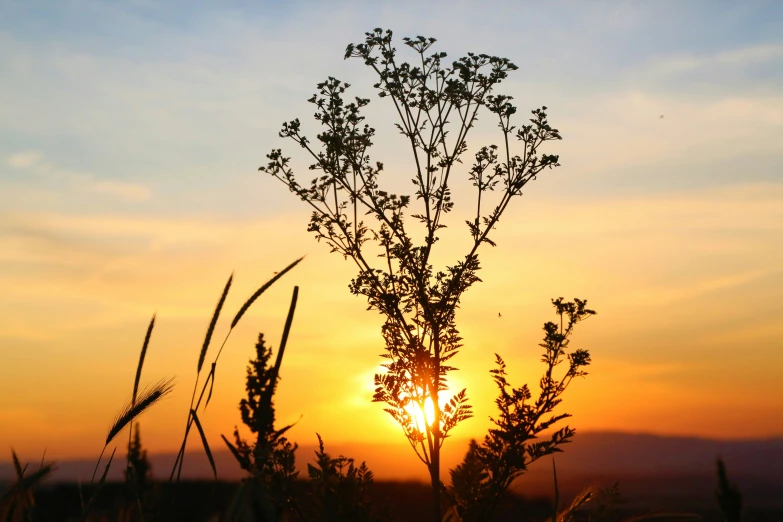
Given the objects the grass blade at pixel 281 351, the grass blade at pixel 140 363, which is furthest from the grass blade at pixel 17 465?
the grass blade at pixel 281 351

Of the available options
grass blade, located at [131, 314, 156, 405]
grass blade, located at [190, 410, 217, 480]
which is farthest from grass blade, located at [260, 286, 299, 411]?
grass blade, located at [131, 314, 156, 405]

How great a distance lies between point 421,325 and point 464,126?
2727 mm

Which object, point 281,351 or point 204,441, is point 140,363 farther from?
point 281,351

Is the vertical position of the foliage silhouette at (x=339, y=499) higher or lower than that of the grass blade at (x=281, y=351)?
lower

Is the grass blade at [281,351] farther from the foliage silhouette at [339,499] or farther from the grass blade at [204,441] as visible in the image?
the foliage silhouette at [339,499]

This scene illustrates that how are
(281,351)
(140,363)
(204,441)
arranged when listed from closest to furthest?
(281,351) < (204,441) < (140,363)

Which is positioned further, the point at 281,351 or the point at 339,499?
the point at 339,499

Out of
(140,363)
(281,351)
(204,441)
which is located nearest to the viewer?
(281,351)

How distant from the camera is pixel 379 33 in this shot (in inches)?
424

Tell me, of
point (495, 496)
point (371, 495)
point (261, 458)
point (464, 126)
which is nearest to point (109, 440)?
point (261, 458)

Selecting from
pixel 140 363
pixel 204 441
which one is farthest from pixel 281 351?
pixel 140 363

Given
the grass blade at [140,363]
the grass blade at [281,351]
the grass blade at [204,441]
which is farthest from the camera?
the grass blade at [140,363]

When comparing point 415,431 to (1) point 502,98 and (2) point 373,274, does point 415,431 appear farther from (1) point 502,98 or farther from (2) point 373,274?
(1) point 502,98

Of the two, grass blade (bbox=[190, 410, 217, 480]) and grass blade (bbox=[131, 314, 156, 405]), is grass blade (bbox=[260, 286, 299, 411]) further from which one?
grass blade (bbox=[131, 314, 156, 405])
